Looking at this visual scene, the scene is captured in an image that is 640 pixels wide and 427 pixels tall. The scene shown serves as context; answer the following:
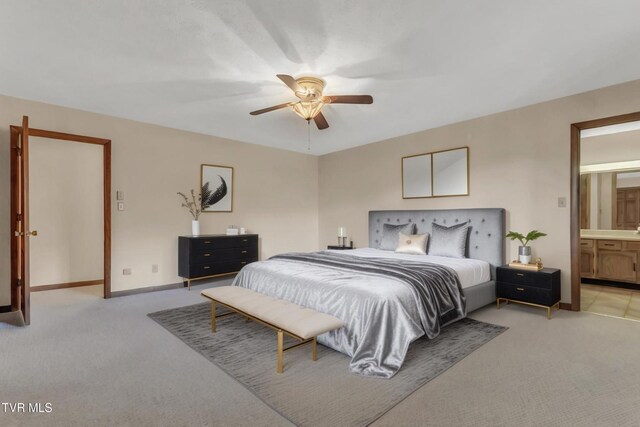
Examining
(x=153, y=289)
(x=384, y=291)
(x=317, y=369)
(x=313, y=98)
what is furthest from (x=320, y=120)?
(x=153, y=289)

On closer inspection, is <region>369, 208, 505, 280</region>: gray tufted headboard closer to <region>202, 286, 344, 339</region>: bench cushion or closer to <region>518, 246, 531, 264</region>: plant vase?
<region>518, 246, 531, 264</region>: plant vase

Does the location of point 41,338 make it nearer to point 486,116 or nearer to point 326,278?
point 326,278

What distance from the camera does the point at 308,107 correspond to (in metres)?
3.30

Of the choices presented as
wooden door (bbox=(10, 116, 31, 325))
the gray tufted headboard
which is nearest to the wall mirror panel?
the gray tufted headboard

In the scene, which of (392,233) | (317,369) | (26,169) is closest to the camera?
(317,369)

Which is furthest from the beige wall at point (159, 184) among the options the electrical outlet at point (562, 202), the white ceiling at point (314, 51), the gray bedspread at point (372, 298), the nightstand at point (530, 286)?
the electrical outlet at point (562, 202)

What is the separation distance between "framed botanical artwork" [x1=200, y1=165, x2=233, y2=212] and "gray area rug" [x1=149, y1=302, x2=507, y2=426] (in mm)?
2450

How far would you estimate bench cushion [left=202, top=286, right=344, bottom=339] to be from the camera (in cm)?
227

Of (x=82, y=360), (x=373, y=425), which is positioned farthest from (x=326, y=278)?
(x=82, y=360)

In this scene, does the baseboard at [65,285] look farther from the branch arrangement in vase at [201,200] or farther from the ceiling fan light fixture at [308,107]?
the ceiling fan light fixture at [308,107]

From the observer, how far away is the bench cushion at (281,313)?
2.27 meters

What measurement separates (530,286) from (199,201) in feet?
16.0

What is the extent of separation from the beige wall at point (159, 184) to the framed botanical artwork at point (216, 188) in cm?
11

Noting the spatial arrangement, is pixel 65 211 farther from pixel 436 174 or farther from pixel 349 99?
pixel 436 174
